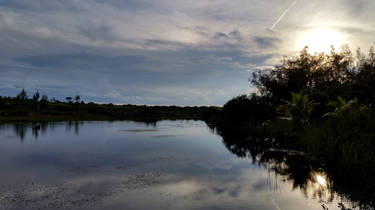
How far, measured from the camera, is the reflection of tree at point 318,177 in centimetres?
891

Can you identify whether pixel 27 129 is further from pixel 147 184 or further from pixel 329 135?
pixel 329 135

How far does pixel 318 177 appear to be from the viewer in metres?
11.6

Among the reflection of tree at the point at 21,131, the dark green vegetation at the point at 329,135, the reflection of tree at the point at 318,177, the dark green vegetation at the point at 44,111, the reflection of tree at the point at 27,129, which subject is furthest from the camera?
the dark green vegetation at the point at 44,111

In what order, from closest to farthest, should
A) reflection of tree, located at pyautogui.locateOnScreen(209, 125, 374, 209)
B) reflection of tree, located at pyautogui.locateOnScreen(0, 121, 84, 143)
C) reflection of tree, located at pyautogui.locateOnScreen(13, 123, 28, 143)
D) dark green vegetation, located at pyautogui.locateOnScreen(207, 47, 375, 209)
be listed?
A: reflection of tree, located at pyautogui.locateOnScreen(209, 125, 374, 209) < dark green vegetation, located at pyautogui.locateOnScreen(207, 47, 375, 209) < reflection of tree, located at pyautogui.locateOnScreen(13, 123, 28, 143) < reflection of tree, located at pyautogui.locateOnScreen(0, 121, 84, 143)

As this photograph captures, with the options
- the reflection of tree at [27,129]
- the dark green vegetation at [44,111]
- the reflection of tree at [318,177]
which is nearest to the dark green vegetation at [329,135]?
the reflection of tree at [318,177]

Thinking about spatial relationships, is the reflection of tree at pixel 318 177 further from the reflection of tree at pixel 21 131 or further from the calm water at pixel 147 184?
the reflection of tree at pixel 21 131

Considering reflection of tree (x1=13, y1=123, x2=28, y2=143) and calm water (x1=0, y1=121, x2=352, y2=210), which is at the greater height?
reflection of tree (x1=13, y1=123, x2=28, y2=143)

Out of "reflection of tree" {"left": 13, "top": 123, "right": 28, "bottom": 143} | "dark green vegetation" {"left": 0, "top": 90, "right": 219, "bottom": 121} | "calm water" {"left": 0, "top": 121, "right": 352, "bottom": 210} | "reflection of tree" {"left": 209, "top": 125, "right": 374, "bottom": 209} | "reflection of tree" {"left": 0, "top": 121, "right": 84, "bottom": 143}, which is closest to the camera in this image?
"calm water" {"left": 0, "top": 121, "right": 352, "bottom": 210}

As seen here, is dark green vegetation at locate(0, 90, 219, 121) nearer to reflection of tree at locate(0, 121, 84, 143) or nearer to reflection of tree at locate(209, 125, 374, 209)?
reflection of tree at locate(0, 121, 84, 143)

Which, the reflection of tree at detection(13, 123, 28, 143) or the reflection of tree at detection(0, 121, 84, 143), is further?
the reflection of tree at detection(0, 121, 84, 143)

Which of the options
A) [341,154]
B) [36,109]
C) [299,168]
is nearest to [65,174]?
Result: [299,168]

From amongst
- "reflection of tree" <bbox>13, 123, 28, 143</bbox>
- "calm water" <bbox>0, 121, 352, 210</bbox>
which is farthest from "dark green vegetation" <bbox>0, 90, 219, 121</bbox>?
"calm water" <bbox>0, 121, 352, 210</bbox>

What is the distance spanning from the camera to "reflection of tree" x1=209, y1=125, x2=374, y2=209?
29.2 feet

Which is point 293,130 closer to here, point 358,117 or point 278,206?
point 358,117
